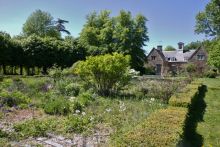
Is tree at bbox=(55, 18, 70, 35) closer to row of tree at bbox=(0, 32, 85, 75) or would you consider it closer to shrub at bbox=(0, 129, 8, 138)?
row of tree at bbox=(0, 32, 85, 75)

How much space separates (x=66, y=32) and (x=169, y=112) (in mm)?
57247

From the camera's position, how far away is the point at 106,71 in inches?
555

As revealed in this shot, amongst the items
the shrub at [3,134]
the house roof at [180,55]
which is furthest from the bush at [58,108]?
the house roof at [180,55]

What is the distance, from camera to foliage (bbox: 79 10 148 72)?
46.4m

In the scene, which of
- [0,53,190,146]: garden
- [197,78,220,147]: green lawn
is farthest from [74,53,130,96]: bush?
[197,78,220,147]: green lawn

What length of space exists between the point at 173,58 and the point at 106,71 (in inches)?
1992

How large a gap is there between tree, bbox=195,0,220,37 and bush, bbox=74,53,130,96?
29.0 metres

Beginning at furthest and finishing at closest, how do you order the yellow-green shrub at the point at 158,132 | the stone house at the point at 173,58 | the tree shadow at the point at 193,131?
1. the stone house at the point at 173,58
2. the tree shadow at the point at 193,131
3. the yellow-green shrub at the point at 158,132

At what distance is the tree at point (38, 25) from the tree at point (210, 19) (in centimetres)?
2905

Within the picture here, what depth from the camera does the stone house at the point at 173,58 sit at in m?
57.0

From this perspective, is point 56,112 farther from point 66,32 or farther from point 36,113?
point 66,32

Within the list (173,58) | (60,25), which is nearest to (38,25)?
(60,25)

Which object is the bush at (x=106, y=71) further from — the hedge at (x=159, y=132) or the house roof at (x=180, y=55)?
the house roof at (x=180, y=55)

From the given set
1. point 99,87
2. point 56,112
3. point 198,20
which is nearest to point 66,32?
point 198,20
